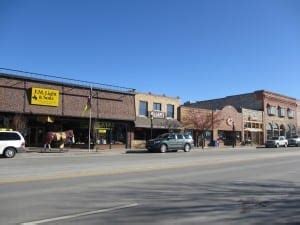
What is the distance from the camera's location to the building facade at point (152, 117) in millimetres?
52188

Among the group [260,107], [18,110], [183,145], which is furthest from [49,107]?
[260,107]

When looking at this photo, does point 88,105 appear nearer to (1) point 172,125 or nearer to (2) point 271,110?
(1) point 172,125

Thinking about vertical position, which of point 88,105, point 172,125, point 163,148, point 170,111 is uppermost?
point 170,111

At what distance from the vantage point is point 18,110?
41.6 m

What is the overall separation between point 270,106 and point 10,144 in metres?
56.1

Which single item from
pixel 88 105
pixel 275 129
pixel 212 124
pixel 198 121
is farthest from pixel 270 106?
pixel 88 105

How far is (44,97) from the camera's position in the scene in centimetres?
4372

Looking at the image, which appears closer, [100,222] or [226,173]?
[100,222]

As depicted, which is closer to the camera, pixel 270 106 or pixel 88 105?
pixel 88 105

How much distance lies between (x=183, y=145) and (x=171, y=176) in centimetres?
2708

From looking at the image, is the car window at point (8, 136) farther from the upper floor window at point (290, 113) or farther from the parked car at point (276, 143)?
the upper floor window at point (290, 113)

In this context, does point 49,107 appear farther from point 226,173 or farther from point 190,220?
point 190,220

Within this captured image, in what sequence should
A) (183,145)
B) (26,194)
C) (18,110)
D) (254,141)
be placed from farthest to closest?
(254,141)
(183,145)
(18,110)
(26,194)

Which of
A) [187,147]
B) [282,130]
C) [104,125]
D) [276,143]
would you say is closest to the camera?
[187,147]
